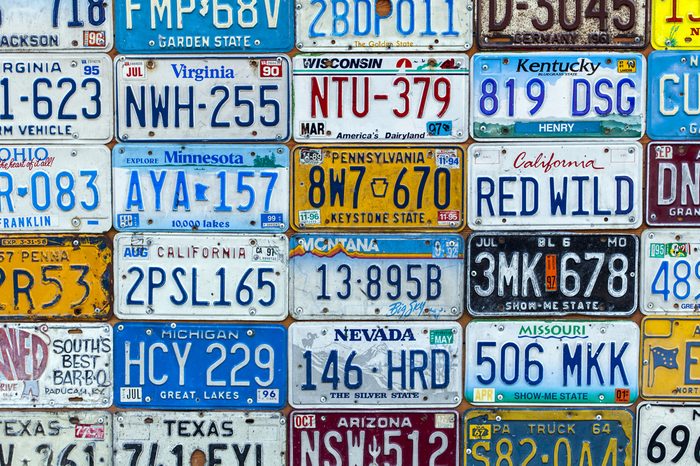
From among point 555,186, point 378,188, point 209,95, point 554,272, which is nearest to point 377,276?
point 378,188

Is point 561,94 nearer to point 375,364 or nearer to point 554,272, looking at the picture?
point 554,272

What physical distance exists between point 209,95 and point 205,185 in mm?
423

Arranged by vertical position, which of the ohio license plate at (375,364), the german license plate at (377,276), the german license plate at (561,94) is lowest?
the ohio license plate at (375,364)

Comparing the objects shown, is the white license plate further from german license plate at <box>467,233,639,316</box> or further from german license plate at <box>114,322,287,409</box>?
german license plate at <box>467,233,639,316</box>

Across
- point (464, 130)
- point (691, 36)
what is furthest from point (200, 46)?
point (691, 36)

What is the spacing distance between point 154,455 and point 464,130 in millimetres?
2162

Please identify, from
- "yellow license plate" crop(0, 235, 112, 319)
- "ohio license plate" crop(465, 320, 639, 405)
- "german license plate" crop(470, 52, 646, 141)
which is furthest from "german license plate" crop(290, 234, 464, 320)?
"yellow license plate" crop(0, 235, 112, 319)

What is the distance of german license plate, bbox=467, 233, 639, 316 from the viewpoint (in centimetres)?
341

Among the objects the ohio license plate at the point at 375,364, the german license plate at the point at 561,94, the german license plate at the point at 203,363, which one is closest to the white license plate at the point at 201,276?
the german license plate at the point at 203,363

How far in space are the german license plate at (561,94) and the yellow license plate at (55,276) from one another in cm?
194

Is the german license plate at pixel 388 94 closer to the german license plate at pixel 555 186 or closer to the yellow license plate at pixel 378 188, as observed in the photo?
the yellow license plate at pixel 378 188

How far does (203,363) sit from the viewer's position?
347cm

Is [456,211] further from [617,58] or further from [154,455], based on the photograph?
[154,455]

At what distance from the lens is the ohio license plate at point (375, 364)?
3.46 metres
